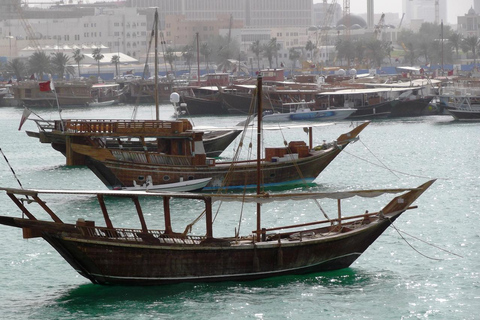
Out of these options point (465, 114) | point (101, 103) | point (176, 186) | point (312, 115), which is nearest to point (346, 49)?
point (101, 103)

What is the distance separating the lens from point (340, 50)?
19562cm

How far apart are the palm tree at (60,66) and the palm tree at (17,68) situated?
5885 mm

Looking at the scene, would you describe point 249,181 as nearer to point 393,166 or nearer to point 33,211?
point 33,211

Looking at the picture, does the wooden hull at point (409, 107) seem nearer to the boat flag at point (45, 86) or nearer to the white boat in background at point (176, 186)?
the boat flag at point (45, 86)

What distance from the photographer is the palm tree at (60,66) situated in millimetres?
170200

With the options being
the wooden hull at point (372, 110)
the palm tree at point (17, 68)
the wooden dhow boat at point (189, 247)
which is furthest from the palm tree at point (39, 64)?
the wooden dhow boat at point (189, 247)

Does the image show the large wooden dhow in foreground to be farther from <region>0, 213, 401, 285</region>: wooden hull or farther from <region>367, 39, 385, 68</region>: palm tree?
<region>367, 39, 385, 68</region>: palm tree

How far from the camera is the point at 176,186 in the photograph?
4703 centimetres

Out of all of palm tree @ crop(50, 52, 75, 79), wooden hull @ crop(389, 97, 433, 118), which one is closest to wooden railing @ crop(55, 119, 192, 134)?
wooden hull @ crop(389, 97, 433, 118)

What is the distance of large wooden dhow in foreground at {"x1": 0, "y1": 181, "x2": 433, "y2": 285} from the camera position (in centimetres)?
2856

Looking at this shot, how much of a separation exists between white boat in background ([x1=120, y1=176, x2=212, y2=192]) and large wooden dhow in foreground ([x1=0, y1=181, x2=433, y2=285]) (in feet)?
49.9

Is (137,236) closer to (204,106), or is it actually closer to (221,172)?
(221,172)

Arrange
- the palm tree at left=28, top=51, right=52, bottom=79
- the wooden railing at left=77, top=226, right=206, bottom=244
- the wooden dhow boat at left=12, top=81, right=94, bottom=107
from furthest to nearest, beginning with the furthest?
1. the palm tree at left=28, top=51, right=52, bottom=79
2. the wooden dhow boat at left=12, top=81, right=94, bottom=107
3. the wooden railing at left=77, top=226, right=206, bottom=244

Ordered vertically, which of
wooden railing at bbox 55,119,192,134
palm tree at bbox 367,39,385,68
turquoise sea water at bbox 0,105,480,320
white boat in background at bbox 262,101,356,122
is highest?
palm tree at bbox 367,39,385,68
